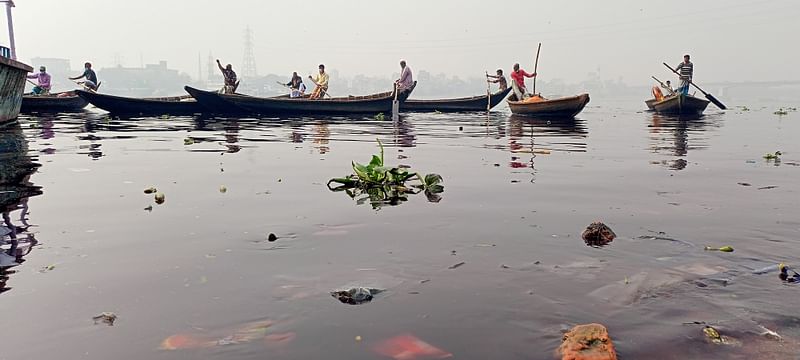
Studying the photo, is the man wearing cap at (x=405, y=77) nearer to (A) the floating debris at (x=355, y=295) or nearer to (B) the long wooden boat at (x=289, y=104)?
(B) the long wooden boat at (x=289, y=104)

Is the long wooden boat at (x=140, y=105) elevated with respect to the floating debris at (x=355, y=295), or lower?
elevated

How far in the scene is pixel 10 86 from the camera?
14.8m

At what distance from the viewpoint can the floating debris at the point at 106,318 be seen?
8.22 ft

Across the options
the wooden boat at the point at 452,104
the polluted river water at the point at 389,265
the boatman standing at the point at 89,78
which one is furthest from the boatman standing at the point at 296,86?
the polluted river water at the point at 389,265

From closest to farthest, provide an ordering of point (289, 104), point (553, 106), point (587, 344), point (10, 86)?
point (587, 344) < point (10, 86) < point (553, 106) < point (289, 104)

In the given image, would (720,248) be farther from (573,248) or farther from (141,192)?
(141,192)

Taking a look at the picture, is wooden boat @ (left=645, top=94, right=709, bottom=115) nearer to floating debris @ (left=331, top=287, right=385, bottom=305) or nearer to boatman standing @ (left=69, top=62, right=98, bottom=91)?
floating debris @ (left=331, top=287, right=385, bottom=305)

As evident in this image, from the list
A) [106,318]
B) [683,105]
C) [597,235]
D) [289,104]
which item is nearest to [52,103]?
[289,104]

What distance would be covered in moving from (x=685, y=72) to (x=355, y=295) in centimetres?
2594

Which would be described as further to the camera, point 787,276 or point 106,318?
point 787,276

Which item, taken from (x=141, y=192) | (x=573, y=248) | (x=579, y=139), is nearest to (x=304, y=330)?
(x=573, y=248)

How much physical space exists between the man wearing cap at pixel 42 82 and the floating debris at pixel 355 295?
28.4 meters

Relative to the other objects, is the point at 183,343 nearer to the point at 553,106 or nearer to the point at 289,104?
the point at 553,106

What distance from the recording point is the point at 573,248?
→ 3826 mm
